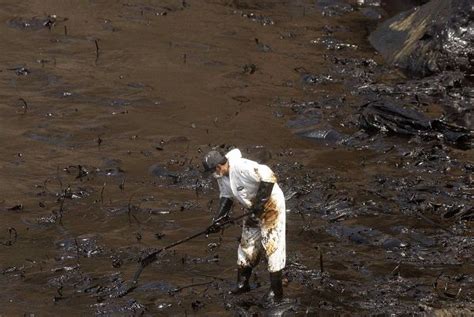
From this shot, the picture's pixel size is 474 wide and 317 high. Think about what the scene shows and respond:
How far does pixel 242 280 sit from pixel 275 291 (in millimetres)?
399

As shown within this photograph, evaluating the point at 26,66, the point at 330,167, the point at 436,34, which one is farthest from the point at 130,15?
the point at 330,167

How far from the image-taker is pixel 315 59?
16.9m

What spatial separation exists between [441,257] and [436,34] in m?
6.67

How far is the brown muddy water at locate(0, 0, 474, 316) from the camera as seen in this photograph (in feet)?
31.8

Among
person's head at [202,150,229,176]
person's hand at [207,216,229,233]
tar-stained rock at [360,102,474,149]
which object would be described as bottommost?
tar-stained rock at [360,102,474,149]

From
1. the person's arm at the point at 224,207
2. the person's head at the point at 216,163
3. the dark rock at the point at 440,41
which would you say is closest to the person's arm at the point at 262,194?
the person's head at the point at 216,163

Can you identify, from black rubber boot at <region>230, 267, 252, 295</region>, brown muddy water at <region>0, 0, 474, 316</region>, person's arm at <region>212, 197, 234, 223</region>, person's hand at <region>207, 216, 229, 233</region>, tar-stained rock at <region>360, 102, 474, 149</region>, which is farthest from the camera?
tar-stained rock at <region>360, 102, 474, 149</region>

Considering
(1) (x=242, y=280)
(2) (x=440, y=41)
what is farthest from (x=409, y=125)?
(1) (x=242, y=280)

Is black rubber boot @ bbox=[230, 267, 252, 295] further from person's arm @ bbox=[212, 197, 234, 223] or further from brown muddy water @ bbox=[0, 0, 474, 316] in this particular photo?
person's arm @ bbox=[212, 197, 234, 223]

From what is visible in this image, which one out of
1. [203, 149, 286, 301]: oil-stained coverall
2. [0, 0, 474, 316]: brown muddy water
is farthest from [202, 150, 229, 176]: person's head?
[0, 0, 474, 316]: brown muddy water

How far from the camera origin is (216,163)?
350 inches

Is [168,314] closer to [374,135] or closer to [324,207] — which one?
[324,207]

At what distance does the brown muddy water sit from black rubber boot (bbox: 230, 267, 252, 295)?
0.11 meters

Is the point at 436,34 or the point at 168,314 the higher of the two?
the point at 436,34
